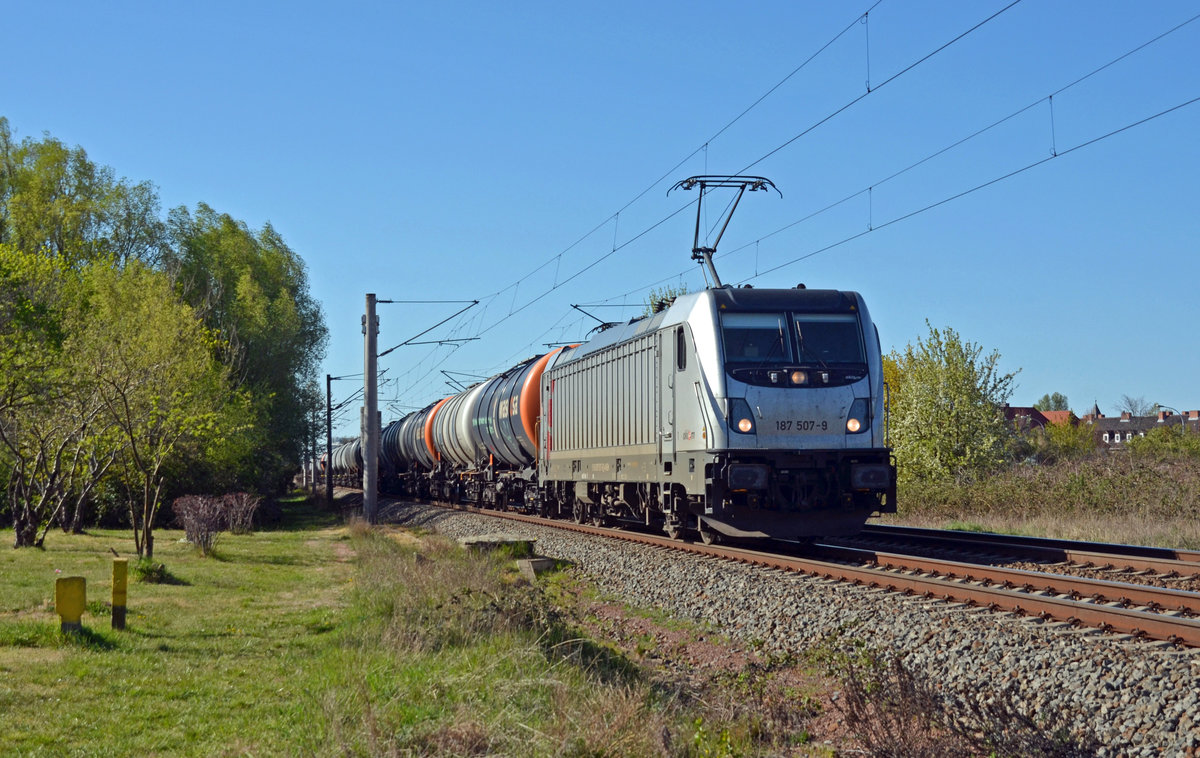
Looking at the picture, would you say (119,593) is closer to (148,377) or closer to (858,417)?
(858,417)

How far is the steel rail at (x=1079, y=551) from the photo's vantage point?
11.4 m

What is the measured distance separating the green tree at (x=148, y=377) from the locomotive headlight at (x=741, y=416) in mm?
9391

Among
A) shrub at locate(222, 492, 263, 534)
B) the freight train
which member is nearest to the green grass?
the freight train

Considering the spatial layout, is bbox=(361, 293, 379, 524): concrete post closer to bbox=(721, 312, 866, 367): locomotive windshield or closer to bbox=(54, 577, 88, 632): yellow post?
bbox=(721, 312, 866, 367): locomotive windshield

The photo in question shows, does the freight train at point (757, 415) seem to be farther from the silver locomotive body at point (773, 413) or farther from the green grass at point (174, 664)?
the green grass at point (174, 664)

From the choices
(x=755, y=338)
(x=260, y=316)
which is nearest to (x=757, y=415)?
(x=755, y=338)

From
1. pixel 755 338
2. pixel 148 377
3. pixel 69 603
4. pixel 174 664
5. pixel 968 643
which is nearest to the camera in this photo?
pixel 968 643

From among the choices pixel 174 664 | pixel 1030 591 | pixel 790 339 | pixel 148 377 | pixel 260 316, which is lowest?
pixel 174 664

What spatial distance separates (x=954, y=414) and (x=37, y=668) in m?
30.6

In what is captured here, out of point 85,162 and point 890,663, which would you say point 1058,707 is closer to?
point 890,663

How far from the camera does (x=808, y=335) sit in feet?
46.6

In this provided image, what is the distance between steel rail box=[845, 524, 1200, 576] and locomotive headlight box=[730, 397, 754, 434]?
349 centimetres

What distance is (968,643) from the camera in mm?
8047

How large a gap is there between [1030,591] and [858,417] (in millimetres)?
4294
